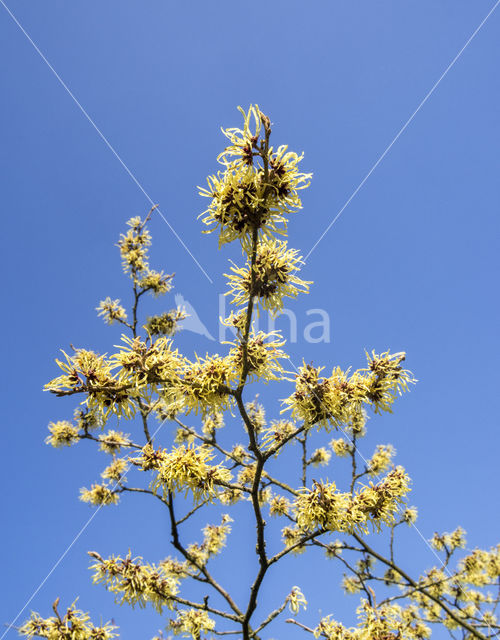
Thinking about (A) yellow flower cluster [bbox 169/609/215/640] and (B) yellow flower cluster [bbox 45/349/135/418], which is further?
(A) yellow flower cluster [bbox 169/609/215/640]

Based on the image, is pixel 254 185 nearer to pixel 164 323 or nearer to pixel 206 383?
pixel 206 383

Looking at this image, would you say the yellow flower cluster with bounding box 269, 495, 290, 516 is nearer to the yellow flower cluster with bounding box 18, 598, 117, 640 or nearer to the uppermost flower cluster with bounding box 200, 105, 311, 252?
the yellow flower cluster with bounding box 18, 598, 117, 640

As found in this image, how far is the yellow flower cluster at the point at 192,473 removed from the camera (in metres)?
3.16

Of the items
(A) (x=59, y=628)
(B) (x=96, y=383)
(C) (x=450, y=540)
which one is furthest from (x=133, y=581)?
(C) (x=450, y=540)

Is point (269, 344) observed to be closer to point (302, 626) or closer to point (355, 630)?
point (302, 626)

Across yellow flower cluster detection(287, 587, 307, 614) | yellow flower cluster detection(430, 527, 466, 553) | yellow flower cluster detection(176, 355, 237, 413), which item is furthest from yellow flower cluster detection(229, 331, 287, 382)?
yellow flower cluster detection(430, 527, 466, 553)

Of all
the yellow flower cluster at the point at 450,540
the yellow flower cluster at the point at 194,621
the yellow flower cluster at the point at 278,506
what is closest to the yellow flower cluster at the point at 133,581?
the yellow flower cluster at the point at 194,621

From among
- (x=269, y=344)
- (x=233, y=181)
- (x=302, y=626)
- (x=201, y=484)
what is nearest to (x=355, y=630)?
(x=302, y=626)

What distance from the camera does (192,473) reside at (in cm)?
320

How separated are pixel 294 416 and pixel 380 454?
462 centimetres

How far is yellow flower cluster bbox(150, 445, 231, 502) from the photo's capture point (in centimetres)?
316

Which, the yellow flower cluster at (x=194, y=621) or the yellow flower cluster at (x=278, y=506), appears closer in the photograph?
the yellow flower cluster at (x=194, y=621)

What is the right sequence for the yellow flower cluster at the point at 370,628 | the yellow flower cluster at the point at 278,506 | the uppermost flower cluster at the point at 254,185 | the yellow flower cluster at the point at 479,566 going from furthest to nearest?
the yellow flower cluster at the point at 479,566 < the yellow flower cluster at the point at 278,506 < the yellow flower cluster at the point at 370,628 < the uppermost flower cluster at the point at 254,185

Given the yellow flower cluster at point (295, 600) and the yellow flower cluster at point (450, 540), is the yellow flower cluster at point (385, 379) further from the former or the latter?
the yellow flower cluster at point (450, 540)
